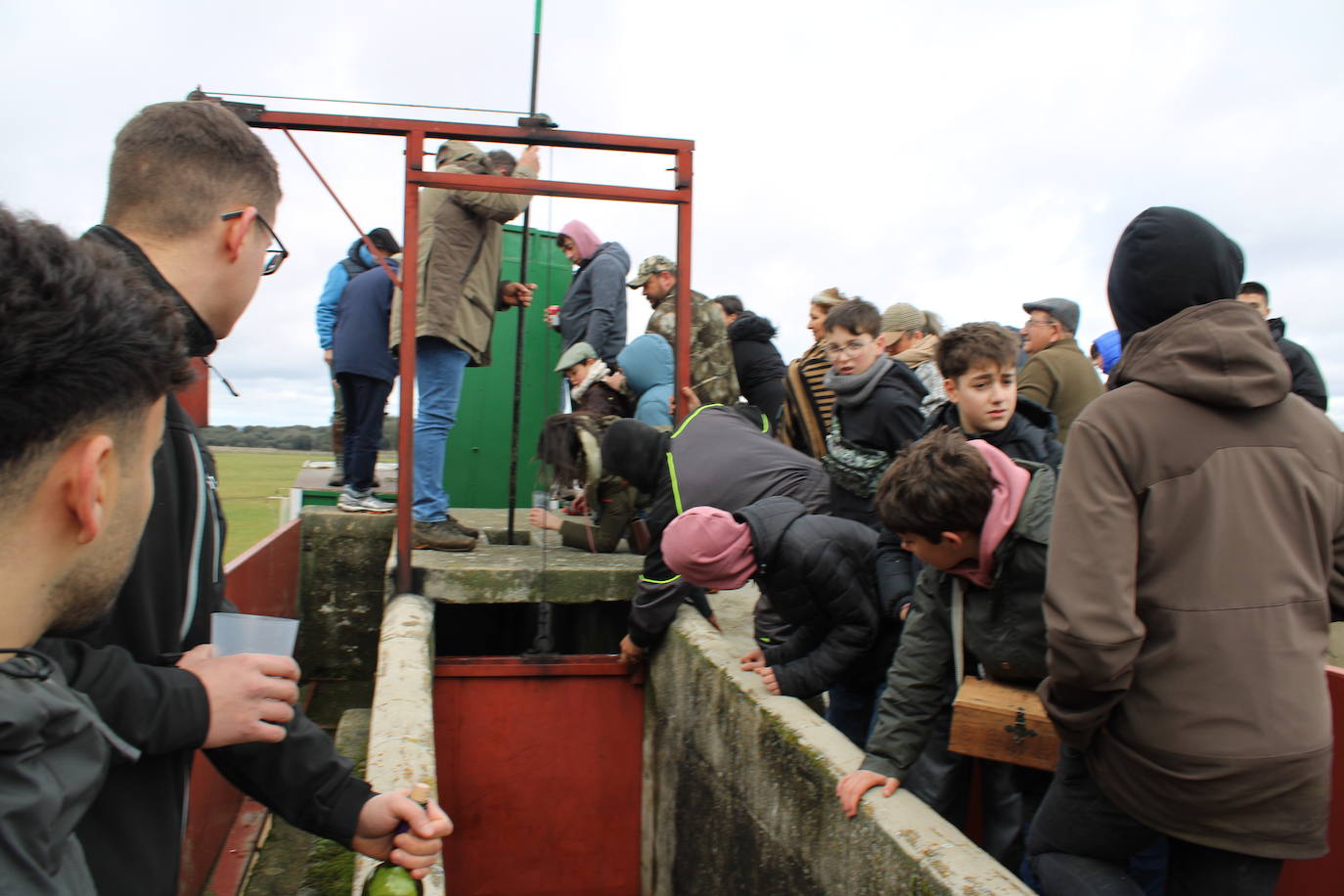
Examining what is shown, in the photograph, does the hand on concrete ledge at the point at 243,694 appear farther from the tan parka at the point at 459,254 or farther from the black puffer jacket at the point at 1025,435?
the tan parka at the point at 459,254

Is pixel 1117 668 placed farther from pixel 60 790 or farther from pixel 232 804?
pixel 232 804


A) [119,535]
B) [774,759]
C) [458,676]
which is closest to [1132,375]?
[774,759]

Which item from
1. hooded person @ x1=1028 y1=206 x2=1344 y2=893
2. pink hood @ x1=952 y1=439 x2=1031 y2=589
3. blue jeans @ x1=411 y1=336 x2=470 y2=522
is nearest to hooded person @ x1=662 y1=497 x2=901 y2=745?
pink hood @ x1=952 y1=439 x2=1031 y2=589

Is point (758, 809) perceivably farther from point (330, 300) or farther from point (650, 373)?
point (330, 300)

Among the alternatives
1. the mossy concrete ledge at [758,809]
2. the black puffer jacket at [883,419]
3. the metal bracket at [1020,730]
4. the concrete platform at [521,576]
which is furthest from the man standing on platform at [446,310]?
the metal bracket at [1020,730]

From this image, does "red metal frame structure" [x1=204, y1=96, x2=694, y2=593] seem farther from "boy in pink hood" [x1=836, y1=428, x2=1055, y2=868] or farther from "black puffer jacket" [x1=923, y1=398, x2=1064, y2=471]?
"boy in pink hood" [x1=836, y1=428, x2=1055, y2=868]

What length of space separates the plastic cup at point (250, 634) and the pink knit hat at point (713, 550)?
1.90 metres

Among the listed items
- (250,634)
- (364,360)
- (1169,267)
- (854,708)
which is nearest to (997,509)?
(1169,267)

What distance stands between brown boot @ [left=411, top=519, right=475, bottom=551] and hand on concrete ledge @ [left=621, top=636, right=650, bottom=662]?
95 centimetres

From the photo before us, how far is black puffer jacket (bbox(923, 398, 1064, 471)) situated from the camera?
3113 millimetres

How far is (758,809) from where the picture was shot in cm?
310

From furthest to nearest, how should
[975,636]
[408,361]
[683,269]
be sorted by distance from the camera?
[683,269] < [408,361] < [975,636]

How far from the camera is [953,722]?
2.42 meters

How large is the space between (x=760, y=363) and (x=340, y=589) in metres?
2.79
